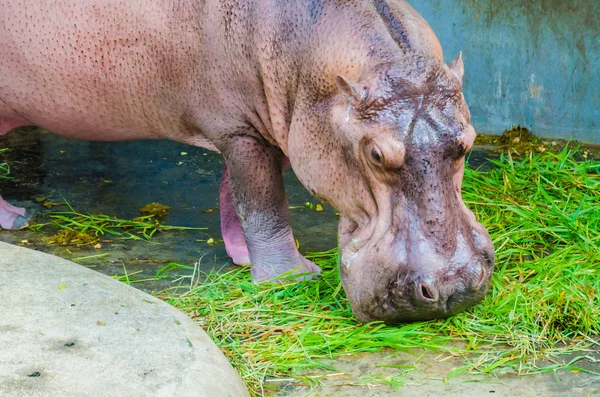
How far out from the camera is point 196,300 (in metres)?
4.15

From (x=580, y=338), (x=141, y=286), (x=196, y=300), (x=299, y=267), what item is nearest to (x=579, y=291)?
(x=580, y=338)

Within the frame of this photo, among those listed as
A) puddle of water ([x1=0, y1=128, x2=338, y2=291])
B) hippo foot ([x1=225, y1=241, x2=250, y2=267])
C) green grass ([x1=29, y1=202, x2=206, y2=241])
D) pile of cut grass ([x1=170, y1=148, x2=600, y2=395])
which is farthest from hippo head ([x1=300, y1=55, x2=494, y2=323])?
green grass ([x1=29, y1=202, x2=206, y2=241])

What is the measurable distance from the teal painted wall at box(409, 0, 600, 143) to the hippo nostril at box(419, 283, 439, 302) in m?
3.36

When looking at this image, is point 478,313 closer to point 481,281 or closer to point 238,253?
point 481,281

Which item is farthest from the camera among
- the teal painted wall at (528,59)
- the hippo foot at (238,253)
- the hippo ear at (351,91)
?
the teal painted wall at (528,59)

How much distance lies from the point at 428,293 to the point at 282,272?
103 cm

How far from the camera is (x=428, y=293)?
3.47 metres

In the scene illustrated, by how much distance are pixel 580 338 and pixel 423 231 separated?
837 mm

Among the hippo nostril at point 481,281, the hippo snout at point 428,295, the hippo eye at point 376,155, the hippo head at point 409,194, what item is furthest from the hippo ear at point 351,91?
the hippo nostril at point 481,281

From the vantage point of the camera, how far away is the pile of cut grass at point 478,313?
143 inches

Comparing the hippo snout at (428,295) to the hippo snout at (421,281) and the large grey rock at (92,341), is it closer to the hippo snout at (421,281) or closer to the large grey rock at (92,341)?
the hippo snout at (421,281)

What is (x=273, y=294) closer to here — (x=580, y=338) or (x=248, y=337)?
(x=248, y=337)

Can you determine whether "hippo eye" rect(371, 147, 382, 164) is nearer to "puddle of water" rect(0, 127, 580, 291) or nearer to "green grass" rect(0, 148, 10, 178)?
"puddle of water" rect(0, 127, 580, 291)

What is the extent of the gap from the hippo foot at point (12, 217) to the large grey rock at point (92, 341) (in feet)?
5.16
